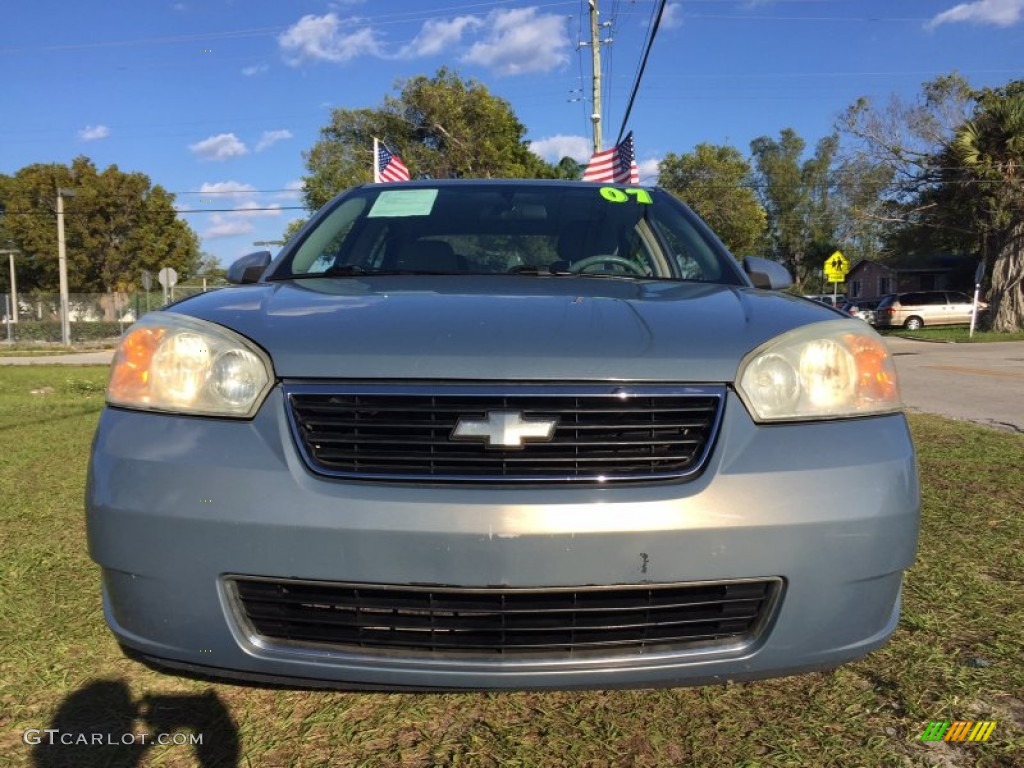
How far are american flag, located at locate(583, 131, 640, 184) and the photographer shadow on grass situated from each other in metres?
13.9

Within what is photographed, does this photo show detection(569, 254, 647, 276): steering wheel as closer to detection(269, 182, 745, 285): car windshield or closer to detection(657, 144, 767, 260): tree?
detection(269, 182, 745, 285): car windshield

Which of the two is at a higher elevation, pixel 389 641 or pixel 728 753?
pixel 389 641

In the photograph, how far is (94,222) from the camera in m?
39.5

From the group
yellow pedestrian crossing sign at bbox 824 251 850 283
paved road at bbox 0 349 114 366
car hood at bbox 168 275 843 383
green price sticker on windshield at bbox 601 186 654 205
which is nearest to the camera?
car hood at bbox 168 275 843 383

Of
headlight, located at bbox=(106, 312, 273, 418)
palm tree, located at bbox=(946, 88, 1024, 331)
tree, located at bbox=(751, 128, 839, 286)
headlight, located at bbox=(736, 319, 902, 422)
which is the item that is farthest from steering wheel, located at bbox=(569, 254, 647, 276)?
tree, located at bbox=(751, 128, 839, 286)

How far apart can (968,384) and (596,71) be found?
1925cm

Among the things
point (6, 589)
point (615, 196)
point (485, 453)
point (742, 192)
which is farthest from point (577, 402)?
point (742, 192)

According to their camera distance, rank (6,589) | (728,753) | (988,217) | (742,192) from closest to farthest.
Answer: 1. (728,753)
2. (6,589)
3. (988,217)
4. (742,192)

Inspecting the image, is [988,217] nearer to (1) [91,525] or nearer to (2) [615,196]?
(2) [615,196]

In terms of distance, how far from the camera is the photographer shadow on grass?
77.1 inches

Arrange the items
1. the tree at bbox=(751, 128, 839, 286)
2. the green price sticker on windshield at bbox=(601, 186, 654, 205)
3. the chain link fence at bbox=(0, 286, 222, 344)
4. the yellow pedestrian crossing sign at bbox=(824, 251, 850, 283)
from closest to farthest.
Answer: the green price sticker on windshield at bbox=(601, 186, 654, 205) → the yellow pedestrian crossing sign at bbox=(824, 251, 850, 283) → the chain link fence at bbox=(0, 286, 222, 344) → the tree at bbox=(751, 128, 839, 286)

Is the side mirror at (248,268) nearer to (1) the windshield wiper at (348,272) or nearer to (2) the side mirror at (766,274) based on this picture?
(1) the windshield wiper at (348,272)

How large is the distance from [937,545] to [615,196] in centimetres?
216

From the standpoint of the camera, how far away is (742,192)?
42.4 m
